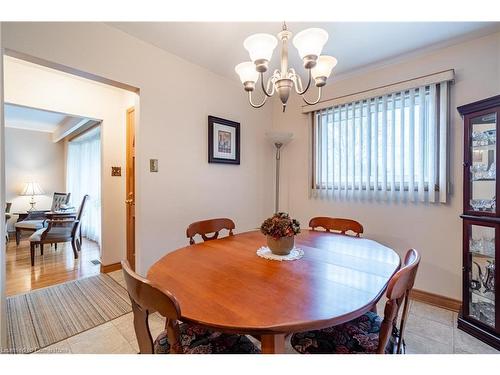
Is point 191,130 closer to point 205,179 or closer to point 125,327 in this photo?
point 205,179

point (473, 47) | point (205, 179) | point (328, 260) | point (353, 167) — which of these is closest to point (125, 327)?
point (205, 179)

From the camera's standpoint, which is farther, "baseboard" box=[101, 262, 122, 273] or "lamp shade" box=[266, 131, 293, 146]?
"baseboard" box=[101, 262, 122, 273]

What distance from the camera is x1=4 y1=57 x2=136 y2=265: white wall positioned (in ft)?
8.11

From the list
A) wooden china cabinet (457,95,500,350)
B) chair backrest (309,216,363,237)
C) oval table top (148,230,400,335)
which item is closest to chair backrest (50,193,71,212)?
oval table top (148,230,400,335)

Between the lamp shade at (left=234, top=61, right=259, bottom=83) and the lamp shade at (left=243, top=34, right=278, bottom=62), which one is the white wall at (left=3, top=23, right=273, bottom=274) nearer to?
the lamp shade at (left=234, top=61, right=259, bottom=83)

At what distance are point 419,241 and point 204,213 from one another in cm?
215

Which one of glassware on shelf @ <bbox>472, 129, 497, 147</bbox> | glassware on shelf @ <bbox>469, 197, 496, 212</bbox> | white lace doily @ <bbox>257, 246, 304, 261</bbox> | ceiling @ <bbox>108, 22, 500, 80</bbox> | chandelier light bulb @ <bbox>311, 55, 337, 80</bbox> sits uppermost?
ceiling @ <bbox>108, 22, 500, 80</bbox>

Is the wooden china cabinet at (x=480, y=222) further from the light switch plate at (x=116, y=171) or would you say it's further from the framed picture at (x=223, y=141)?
the light switch plate at (x=116, y=171)

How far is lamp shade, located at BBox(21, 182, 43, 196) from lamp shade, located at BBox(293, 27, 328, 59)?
20.3 ft

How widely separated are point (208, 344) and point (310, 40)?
1523 mm

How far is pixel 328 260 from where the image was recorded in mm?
1248

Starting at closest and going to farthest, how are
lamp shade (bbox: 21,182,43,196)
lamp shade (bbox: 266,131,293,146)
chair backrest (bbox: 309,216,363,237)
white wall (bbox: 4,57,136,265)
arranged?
chair backrest (bbox: 309,216,363,237) < white wall (bbox: 4,57,136,265) < lamp shade (bbox: 266,131,293,146) < lamp shade (bbox: 21,182,43,196)
